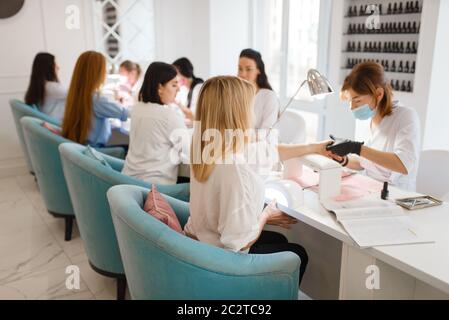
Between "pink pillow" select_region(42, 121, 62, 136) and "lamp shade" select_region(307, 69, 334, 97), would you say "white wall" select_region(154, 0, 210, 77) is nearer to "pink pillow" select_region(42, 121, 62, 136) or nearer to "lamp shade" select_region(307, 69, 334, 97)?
"pink pillow" select_region(42, 121, 62, 136)

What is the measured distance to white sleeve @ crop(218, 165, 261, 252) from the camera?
54.5 inches

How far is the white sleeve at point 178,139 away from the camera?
232 centimetres

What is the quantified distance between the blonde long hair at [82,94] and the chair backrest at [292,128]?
4.49 feet

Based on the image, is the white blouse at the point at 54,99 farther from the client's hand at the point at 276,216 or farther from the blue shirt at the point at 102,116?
the client's hand at the point at 276,216

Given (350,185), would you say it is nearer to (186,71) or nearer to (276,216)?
(276,216)

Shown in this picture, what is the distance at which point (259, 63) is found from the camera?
116 inches

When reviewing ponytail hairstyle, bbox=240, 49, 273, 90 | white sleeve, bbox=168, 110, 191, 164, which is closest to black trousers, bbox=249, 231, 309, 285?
white sleeve, bbox=168, 110, 191, 164

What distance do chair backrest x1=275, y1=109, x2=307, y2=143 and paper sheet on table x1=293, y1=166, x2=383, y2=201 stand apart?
91cm

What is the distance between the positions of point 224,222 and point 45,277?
5.10 feet

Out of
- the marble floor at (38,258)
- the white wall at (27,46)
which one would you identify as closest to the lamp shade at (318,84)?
the marble floor at (38,258)

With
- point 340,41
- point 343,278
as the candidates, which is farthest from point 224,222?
point 340,41

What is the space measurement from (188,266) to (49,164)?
190 centimetres

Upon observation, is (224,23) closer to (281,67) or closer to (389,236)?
(281,67)

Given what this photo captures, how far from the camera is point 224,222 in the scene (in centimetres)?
142
